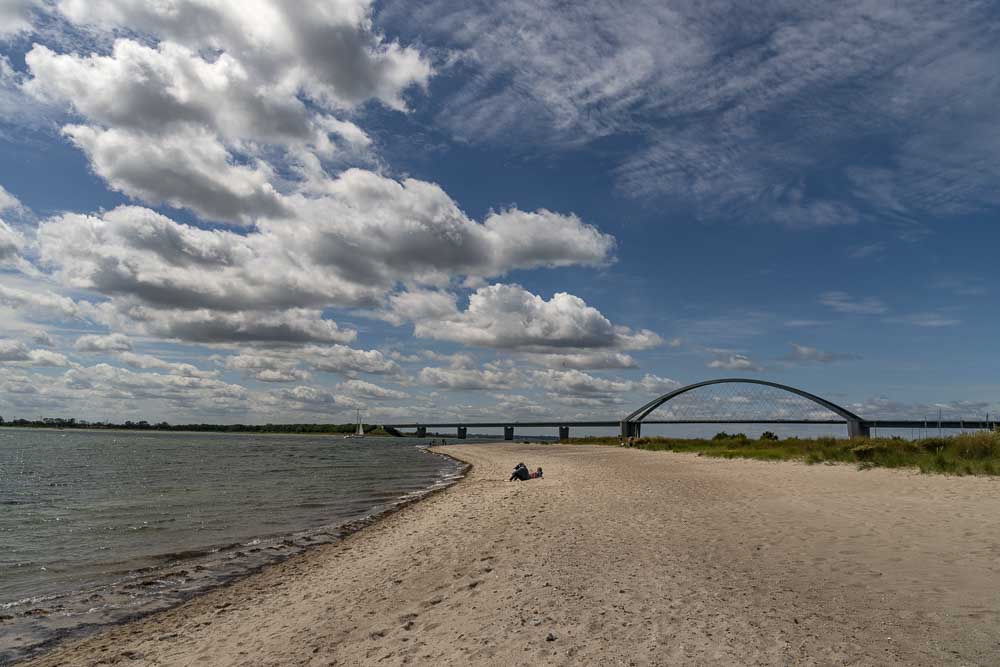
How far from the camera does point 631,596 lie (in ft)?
29.7

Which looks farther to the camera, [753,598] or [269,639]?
[269,639]

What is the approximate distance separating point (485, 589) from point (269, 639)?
3552 millimetres

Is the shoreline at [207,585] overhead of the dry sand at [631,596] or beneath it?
beneath

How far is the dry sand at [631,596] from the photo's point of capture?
7.13 meters

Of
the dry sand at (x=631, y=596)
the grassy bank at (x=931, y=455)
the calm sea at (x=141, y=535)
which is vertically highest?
the grassy bank at (x=931, y=455)

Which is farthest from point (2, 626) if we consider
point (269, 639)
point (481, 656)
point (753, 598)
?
point (753, 598)

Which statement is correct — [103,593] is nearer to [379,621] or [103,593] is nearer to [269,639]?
[269,639]

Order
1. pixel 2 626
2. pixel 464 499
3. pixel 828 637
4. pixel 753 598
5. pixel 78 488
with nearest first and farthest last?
pixel 828 637
pixel 753 598
pixel 2 626
pixel 464 499
pixel 78 488

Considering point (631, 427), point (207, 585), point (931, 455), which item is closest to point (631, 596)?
point (207, 585)

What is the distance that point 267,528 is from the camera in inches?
843

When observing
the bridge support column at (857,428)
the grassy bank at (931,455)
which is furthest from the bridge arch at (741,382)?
the grassy bank at (931,455)

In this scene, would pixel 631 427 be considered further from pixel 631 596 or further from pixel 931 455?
pixel 631 596

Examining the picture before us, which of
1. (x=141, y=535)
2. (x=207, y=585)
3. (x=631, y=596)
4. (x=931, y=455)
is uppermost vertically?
(x=931, y=455)

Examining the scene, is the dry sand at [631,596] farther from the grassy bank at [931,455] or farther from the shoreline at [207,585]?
the grassy bank at [931,455]
